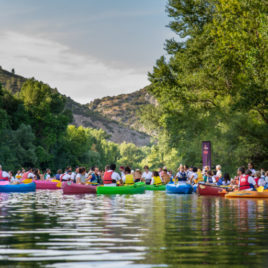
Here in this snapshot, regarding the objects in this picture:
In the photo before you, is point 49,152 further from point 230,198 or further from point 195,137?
point 230,198

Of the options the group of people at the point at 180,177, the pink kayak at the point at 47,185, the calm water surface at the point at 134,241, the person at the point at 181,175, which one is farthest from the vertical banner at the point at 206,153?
the calm water surface at the point at 134,241

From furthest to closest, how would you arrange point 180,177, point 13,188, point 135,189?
point 13,188 → point 180,177 → point 135,189

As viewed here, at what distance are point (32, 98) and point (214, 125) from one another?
49.2m

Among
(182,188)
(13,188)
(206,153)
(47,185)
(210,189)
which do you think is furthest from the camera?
(47,185)

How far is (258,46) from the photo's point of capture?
40812 millimetres

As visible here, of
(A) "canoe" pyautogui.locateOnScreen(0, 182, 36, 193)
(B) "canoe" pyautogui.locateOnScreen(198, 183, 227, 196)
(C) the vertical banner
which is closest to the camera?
(B) "canoe" pyautogui.locateOnScreen(198, 183, 227, 196)

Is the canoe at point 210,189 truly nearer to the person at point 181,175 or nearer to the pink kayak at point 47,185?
the person at point 181,175

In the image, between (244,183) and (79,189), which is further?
(79,189)

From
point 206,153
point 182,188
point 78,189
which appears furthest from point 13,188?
point 206,153

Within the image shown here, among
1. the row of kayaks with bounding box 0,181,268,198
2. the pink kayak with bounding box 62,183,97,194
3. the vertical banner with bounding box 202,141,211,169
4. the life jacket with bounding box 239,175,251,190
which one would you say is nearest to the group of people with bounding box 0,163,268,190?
the life jacket with bounding box 239,175,251,190

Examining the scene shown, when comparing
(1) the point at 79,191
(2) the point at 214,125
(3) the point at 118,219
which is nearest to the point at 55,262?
(3) the point at 118,219

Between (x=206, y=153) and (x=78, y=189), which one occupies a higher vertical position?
(x=206, y=153)

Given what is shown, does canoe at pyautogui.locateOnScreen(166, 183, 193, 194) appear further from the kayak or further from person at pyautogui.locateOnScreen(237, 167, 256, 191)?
person at pyautogui.locateOnScreen(237, 167, 256, 191)

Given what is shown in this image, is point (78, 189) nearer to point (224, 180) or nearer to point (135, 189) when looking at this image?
point (135, 189)
